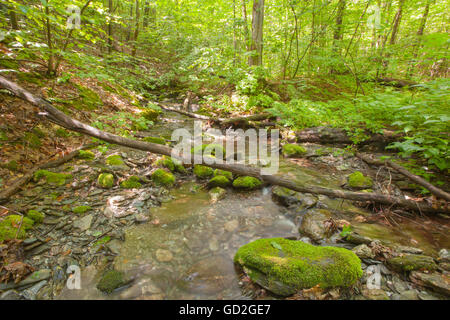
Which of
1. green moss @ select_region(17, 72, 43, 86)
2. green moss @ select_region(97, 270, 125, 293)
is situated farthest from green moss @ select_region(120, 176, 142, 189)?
green moss @ select_region(17, 72, 43, 86)

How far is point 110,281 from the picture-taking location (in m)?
2.32

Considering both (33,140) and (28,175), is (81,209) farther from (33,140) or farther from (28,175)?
(33,140)

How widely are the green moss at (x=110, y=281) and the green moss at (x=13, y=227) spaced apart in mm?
1264

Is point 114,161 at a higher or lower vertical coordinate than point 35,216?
→ higher

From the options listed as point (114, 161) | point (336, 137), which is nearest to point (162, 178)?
point (114, 161)

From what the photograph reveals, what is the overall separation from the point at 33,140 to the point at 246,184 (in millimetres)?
4285

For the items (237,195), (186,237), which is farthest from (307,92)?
(186,237)

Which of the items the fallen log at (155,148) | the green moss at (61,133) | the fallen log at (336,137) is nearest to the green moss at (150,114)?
the green moss at (61,133)

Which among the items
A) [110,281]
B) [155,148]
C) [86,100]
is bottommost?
[110,281]

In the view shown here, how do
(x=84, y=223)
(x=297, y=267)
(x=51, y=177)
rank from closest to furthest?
1. (x=297, y=267)
2. (x=84, y=223)
3. (x=51, y=177)

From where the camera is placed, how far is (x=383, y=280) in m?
2.28

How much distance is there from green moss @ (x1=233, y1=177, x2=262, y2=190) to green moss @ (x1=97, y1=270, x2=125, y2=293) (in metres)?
2.68

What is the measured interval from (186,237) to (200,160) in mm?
1374

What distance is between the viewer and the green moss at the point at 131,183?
4.02 metres
